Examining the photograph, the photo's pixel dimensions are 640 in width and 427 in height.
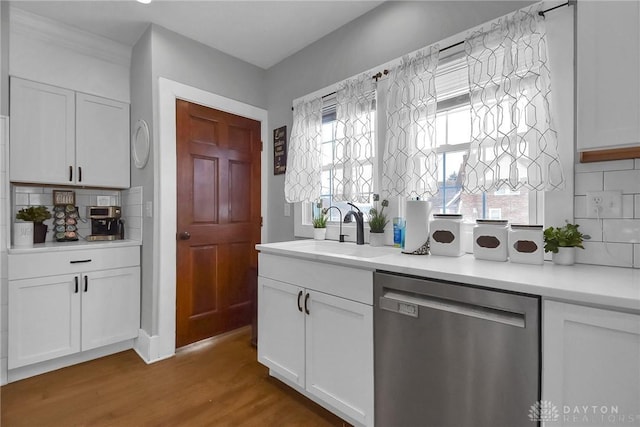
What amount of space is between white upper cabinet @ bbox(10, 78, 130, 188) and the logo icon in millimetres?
3167

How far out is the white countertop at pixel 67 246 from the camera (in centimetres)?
210

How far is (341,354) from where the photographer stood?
61.4 inches

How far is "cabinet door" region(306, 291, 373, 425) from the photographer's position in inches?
57.2

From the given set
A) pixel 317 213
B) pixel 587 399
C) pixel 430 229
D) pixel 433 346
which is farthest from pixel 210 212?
pixel 587 399

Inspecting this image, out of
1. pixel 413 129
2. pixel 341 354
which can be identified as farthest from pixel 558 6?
pixel 341 354

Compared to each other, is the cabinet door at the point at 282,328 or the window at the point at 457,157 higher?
the window at the point at 457,157

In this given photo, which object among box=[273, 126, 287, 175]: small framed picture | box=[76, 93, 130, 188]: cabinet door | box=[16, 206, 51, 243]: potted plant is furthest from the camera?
box=[273, 126, 287, 175]: small framed picture

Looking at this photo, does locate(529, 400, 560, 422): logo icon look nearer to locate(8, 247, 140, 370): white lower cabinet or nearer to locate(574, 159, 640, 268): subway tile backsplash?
locate(574, 159, 640, 268): subway tile backsplash

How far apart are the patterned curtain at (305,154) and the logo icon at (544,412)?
1.84m

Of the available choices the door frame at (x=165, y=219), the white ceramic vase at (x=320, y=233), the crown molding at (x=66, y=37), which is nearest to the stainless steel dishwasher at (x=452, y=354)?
the white ceramic vase at (x=320, y=233)

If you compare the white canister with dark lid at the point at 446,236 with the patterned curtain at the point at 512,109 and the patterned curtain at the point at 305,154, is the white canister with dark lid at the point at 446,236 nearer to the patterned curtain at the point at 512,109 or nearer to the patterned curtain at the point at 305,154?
the patterned curtain at the point at 512,109

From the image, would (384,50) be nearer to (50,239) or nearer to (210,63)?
(210,63)

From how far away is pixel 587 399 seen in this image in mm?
927

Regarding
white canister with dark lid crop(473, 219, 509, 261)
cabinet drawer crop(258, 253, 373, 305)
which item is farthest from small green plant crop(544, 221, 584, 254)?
cabinet drawer crop(258, 253, 373, 305)
